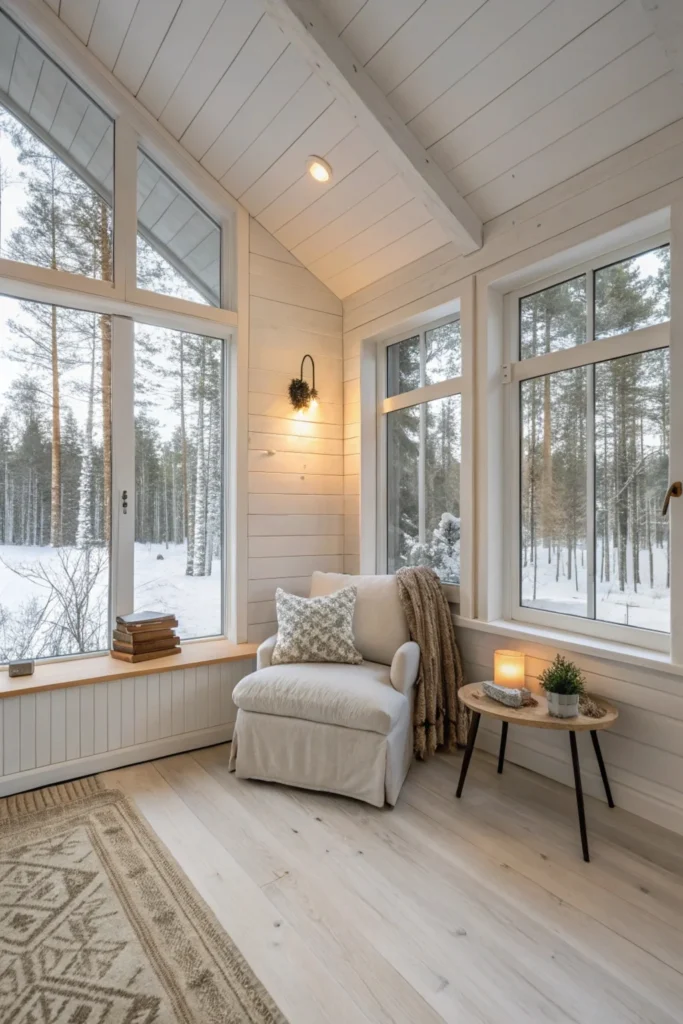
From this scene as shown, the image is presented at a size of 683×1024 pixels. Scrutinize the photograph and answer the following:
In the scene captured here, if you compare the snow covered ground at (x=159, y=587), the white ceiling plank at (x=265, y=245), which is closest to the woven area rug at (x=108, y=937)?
the snow covered ground at (x=159, y=587)

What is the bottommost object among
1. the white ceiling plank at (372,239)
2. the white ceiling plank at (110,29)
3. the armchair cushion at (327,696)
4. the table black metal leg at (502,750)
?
the table black metal leg at (502,750)

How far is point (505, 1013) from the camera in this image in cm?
135

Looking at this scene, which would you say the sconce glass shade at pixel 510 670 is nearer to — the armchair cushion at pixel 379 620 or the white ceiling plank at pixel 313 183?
the armchair cushion at pixel 379 620

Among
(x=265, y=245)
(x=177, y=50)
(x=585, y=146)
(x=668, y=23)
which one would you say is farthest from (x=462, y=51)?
(x=265, y=245)

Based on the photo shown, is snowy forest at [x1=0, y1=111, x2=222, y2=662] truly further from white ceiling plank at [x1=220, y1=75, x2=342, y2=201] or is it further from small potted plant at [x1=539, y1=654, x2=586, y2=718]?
small potted plant at [x1=539, y1=654, x2=586, y2=718]

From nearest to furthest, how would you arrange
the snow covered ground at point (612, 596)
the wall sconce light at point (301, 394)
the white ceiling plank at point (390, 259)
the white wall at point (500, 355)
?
the white wall at point (500, 355) → the snow covered ground at point (612, 596) → the white ceiling plank at point (390, 259) → the wall sconce light at point (301, 394)

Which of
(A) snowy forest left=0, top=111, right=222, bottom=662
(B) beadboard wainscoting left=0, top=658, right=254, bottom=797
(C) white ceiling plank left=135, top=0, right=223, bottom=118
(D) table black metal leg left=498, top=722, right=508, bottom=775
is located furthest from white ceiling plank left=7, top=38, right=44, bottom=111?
(D) table black metal leg left=498, top=722, right=508, bottom=775

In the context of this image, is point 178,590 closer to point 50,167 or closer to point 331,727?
point 331,727

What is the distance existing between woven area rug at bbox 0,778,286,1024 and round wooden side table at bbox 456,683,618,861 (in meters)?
1.13

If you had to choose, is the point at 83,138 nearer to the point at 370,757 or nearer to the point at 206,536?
the point at 206,536

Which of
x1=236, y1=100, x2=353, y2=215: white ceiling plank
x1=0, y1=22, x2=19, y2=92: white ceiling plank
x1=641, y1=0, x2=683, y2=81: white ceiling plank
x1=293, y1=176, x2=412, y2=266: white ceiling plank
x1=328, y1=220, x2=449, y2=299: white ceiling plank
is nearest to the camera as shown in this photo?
x1=641, y1=0, x2=683, y2=81: white ceiling plank

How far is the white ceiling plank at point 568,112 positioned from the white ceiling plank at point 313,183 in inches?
17.8

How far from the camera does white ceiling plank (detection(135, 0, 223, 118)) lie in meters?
2.40

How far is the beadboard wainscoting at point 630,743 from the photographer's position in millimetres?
2068
